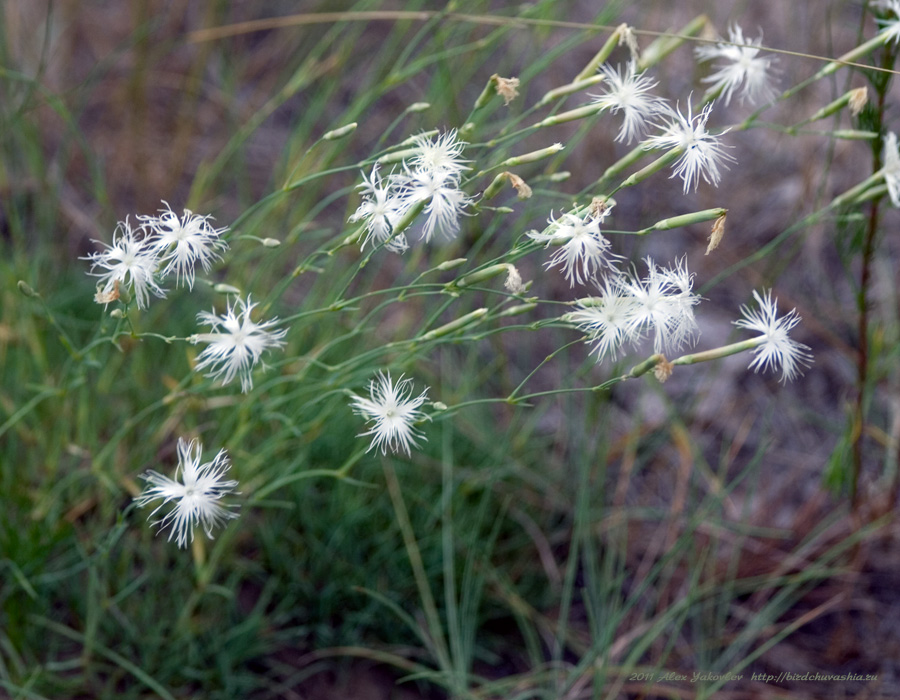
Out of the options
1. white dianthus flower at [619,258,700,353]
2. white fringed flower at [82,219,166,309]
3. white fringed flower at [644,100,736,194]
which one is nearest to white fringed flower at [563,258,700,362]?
white dianthus flower at [619,258,700,353]

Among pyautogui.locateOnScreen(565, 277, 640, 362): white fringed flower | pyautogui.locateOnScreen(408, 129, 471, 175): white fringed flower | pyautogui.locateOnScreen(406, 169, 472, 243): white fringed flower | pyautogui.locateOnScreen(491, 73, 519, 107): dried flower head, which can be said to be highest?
pyautogui.locateOnScreen(491, 73, 519, 107): dried flower head

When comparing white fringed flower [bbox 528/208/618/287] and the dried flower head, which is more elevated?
the dried flower head

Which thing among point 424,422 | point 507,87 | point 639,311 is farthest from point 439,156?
point 424,422

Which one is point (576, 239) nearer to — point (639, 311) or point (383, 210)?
point (639, 311)

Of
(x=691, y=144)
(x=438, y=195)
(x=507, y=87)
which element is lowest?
(x=438, y=195)

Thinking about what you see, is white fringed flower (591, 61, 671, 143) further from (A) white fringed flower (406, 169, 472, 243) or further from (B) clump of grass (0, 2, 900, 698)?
(A) white fringed flower (406, 169, 472, 243)

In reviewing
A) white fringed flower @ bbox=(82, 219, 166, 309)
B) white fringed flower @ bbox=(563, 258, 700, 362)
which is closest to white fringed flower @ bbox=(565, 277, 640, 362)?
white fringed flower @ bbox=(563, 258, 700, 362)

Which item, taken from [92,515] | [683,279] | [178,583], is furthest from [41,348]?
[683,279]

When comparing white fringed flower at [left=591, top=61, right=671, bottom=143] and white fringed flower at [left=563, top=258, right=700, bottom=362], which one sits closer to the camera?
white fringed flower at [left=563, top=258, right=700, bottom=362]

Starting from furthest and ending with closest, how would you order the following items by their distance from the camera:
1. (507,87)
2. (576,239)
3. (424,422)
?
(424,422) < (507,87) < (576,239)

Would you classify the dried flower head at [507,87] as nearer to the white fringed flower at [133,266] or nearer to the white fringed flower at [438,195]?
the white fringed flower at [438,195]

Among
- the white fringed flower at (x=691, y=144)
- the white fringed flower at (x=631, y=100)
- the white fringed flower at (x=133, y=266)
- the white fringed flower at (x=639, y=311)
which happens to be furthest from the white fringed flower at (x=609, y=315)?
the white fringed flower at (x=133, y=266)
